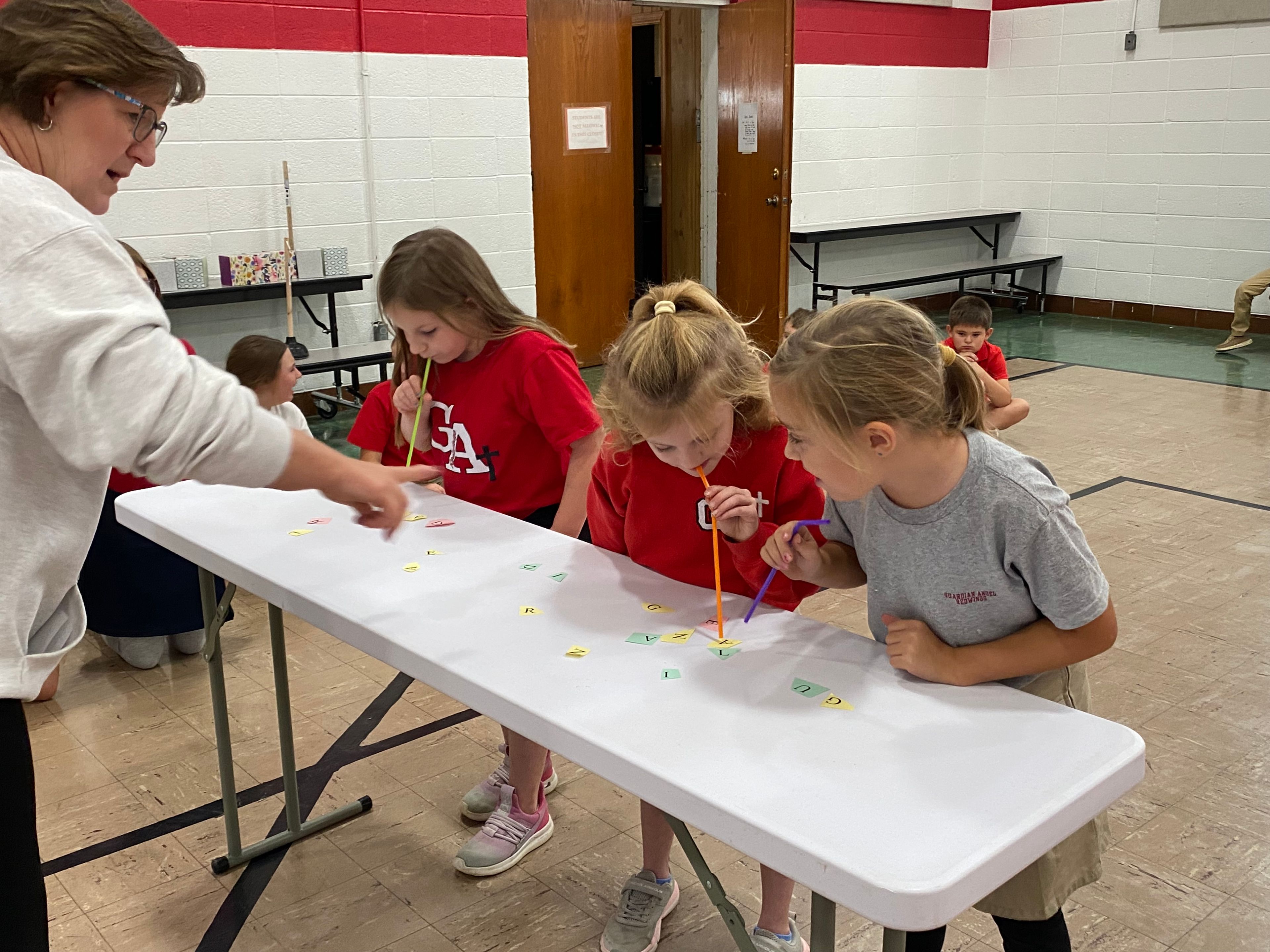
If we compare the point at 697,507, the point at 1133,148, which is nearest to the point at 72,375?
the point at 697,507

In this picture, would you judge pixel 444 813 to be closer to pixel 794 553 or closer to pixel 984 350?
pixel 794 553

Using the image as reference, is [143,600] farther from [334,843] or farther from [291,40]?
[291,40]

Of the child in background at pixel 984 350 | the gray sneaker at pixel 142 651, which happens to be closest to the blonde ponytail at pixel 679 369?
the gray sneaker at pixel 142 651

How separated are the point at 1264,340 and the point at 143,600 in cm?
678

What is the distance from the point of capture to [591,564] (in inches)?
61.4

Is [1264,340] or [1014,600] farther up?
[1014,600]

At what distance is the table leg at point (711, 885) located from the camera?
1.11m

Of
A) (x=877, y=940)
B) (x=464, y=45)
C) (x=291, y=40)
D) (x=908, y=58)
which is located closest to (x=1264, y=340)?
(x=908, y=58)

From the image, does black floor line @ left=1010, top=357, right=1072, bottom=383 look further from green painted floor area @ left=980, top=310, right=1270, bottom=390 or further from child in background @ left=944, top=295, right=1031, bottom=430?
child in background @ left=944, top=295, right=1031, bottom=430

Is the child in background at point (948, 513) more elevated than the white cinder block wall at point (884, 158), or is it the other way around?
the white cinder block wall at point (884, 158)

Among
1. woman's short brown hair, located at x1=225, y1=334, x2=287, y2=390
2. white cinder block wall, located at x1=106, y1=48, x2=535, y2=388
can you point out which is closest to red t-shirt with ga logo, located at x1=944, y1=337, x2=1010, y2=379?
woman's short brown hair, located at x1=225, y1=334, x2=287, y2=390

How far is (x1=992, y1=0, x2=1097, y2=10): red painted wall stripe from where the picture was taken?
25.2 feet

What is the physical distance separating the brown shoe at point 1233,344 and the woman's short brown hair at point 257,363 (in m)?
5.75

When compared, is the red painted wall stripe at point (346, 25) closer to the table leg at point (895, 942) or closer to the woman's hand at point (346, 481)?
the woman's hand at point (346, 481)
